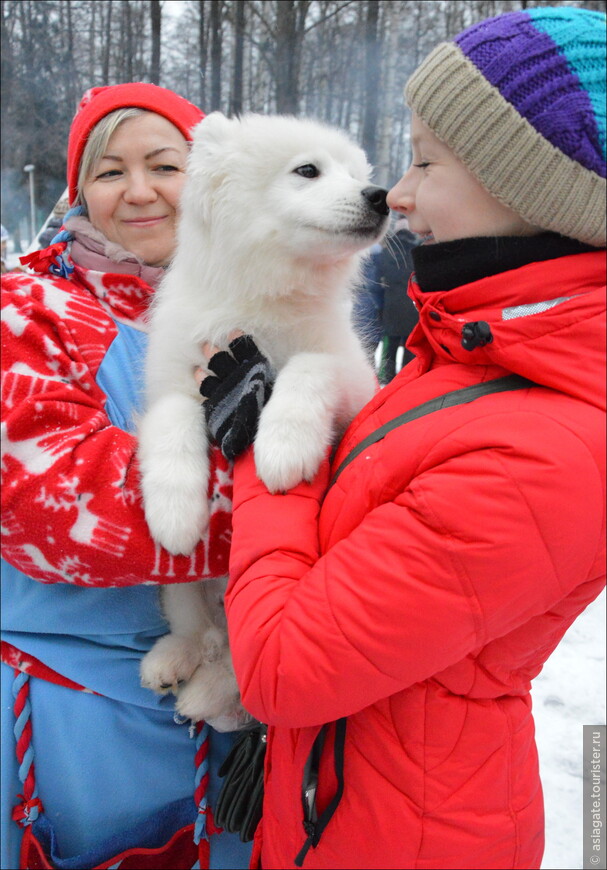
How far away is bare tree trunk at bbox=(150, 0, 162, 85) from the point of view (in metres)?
10.6

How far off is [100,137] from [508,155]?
1.31 m

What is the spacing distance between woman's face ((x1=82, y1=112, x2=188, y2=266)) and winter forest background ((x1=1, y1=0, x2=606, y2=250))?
29.4ft

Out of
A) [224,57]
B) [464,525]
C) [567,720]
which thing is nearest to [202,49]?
[224,57]

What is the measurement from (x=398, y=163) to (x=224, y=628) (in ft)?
62.2

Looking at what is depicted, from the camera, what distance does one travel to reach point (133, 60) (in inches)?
452

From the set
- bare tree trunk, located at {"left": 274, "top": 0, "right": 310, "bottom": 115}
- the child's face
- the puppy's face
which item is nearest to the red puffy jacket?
the child's face

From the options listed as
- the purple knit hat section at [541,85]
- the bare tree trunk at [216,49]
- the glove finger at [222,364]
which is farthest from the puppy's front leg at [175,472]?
the bare tree trunk at [216,49]

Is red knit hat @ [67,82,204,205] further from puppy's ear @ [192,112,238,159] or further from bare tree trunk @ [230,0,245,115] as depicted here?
bare tree trunk @ [230,0,245,115]

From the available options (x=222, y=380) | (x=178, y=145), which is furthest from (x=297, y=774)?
(x=178, y=145)

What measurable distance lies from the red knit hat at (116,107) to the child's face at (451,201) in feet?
3.39

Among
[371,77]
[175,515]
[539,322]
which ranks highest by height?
[371,77]

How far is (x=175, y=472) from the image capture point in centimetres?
144

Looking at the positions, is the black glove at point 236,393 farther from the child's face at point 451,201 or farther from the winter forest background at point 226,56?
the winter forest background at point 226,56

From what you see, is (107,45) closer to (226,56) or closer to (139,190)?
(226,56)
